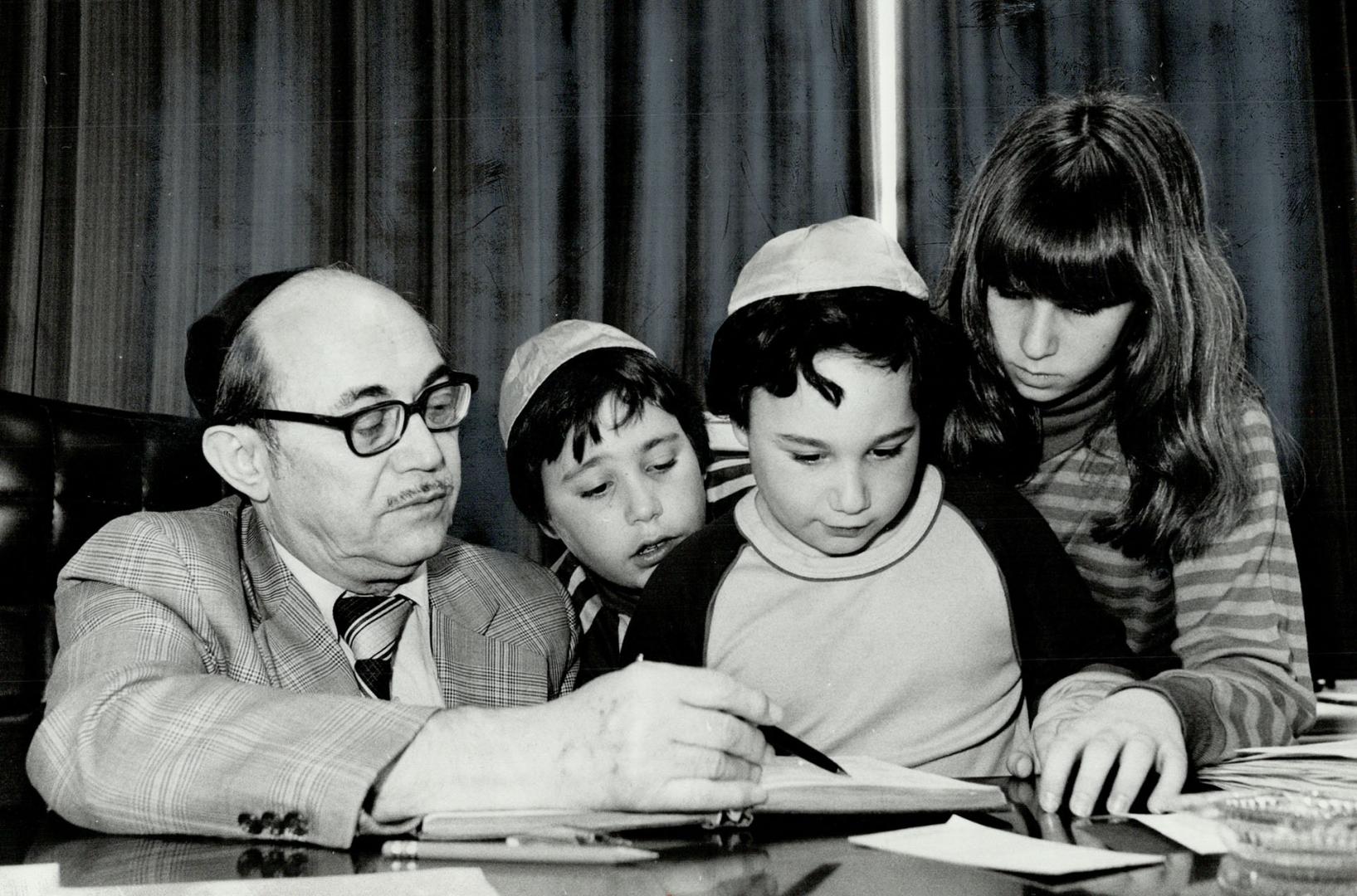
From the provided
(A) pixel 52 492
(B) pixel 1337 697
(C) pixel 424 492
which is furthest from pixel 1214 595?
(A) pixel 52 492

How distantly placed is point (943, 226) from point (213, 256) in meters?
0.94

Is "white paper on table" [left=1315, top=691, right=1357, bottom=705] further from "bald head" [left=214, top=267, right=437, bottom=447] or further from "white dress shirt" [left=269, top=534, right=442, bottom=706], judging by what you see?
"bald head" [left=214, top=267, right=437, bottom=447]

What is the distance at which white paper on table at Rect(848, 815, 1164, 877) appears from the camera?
928 mm

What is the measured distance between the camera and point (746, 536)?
1534 mm

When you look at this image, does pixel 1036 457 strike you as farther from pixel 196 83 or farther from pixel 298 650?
pixel 196 83

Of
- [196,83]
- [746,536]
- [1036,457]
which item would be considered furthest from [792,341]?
[196,83]

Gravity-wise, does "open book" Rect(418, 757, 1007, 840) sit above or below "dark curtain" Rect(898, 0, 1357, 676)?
below

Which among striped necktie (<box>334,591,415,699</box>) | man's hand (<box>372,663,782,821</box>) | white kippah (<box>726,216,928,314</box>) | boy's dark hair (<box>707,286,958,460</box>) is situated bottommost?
man's hand (<box>372,663,782,821</box>)

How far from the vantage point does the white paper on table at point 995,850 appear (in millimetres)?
928

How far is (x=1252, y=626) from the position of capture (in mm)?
1568

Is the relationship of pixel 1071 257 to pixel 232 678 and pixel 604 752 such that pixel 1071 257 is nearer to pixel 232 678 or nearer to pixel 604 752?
pixel 604 752

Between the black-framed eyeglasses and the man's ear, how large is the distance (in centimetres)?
4

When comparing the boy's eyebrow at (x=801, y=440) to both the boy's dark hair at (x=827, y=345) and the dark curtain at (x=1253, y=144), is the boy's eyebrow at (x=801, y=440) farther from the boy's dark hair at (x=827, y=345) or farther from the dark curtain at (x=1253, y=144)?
the dark curtain at (x=1253, y=144)

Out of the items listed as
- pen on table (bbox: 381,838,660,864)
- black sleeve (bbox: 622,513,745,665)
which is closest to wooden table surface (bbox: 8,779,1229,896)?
pen on table (bbox: 381,838,660,864)
